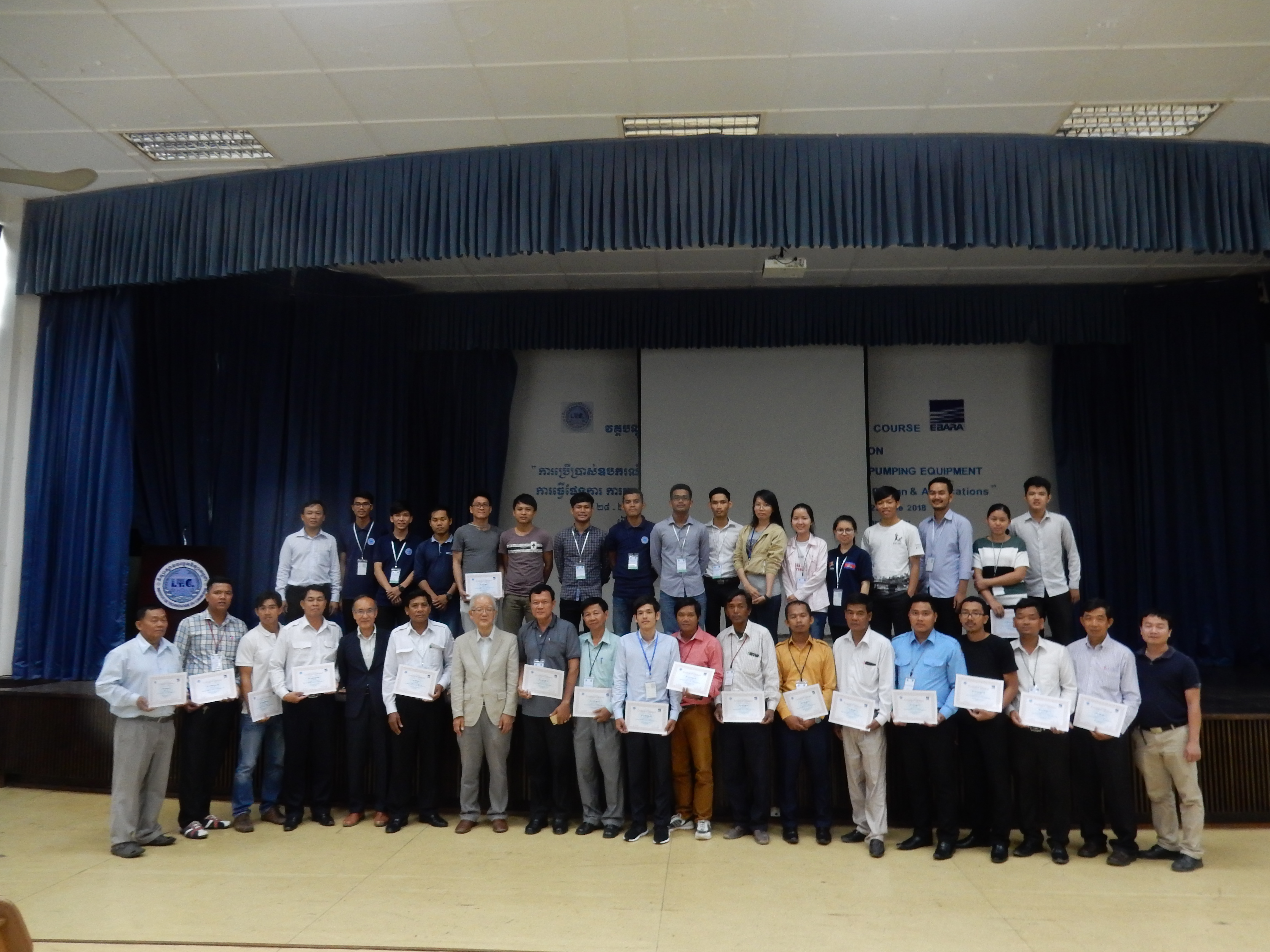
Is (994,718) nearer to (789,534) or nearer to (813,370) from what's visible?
(789,534)

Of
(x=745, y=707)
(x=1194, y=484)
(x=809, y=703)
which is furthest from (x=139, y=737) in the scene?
(x=1194, y=484)

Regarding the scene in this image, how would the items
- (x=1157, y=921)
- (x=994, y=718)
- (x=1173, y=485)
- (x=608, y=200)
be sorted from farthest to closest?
(x=1173, y=485) < (x=608, y=200) < (x=994, y=718) < (x=1157, y=921)

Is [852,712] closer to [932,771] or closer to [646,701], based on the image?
[932,771]

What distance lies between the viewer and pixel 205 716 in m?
5.18

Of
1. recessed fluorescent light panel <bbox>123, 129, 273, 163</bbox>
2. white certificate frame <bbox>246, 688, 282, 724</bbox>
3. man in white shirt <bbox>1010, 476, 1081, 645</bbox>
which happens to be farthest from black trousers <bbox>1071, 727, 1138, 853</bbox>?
recessed fluorescent light panel <bbox>123, 129, 273, 163</bbox>

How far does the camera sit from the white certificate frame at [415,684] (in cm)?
522

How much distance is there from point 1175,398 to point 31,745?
9.24 metres

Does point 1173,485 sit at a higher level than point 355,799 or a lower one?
higher

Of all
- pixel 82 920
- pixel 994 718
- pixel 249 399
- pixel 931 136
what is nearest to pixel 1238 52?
pixel 931 136

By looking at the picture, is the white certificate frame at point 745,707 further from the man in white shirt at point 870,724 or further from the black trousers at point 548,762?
the black trousers at point 548,762

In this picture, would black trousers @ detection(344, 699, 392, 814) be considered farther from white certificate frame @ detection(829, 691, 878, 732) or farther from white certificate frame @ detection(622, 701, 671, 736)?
white certificate frame @ detection(829, 691, 878, 732)

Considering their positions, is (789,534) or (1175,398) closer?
(789,534)

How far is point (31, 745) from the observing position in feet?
19.8

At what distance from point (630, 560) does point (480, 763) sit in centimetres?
150
